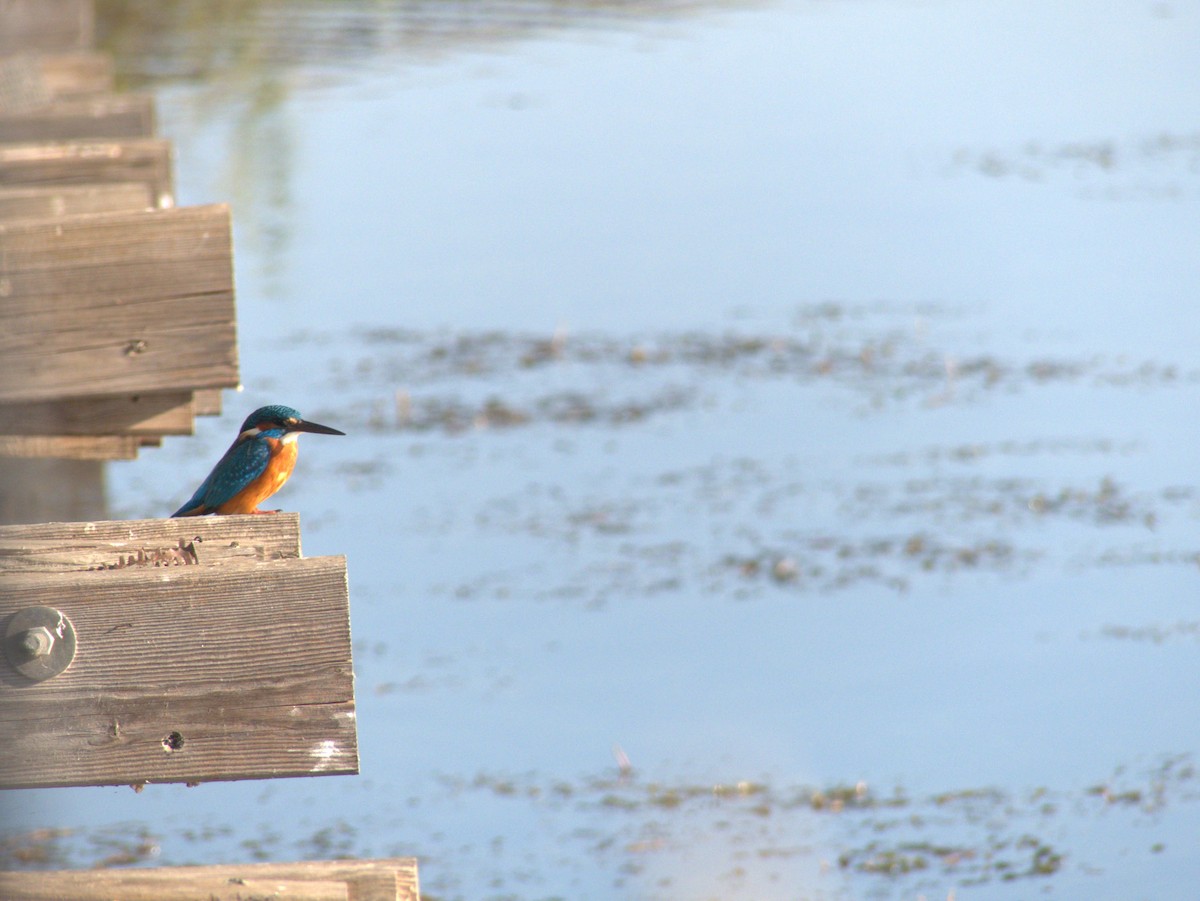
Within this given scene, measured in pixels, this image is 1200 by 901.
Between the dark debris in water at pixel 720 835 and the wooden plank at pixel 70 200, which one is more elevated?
the wooden plank at pixel 70 200

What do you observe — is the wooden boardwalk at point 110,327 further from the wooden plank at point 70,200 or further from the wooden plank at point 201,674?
the wooden plank at point 201,674

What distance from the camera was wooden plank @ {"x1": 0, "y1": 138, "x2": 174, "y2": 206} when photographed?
11.1 feet

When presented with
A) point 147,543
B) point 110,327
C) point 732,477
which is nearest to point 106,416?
point 110,327

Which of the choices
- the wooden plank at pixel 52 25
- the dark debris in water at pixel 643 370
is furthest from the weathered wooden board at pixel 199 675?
the dark debris in water at pixel 643 370

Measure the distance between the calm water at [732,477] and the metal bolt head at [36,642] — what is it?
15.9ft

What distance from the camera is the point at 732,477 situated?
9789 millimetres

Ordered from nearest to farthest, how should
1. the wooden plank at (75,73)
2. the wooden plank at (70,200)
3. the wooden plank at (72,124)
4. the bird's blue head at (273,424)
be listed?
1. the bird's blue head at (273,424)
2. the wooden plank at (70,200)
3. the wooden plank at (72,124)
4. the wooden plank at (75,73)

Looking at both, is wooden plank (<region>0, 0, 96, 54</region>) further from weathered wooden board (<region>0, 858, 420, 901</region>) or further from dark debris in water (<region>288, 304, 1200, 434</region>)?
dark debris in water (<region>288, 304, 1200, 434</region>)

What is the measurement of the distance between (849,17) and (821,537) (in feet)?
54.7

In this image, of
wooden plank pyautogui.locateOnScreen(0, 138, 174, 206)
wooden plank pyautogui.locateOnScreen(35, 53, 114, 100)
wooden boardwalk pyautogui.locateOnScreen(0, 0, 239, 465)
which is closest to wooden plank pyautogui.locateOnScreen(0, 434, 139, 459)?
wooden boardwalk pyautogui.locateOnScreen(0, 0, 239, 465)

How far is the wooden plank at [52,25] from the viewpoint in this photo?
5504mm

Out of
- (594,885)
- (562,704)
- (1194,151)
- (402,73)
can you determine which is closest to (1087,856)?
(594,885)

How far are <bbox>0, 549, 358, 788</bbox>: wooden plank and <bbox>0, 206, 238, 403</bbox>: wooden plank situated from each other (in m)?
1.07

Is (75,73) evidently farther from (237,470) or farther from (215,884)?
(215,884)
